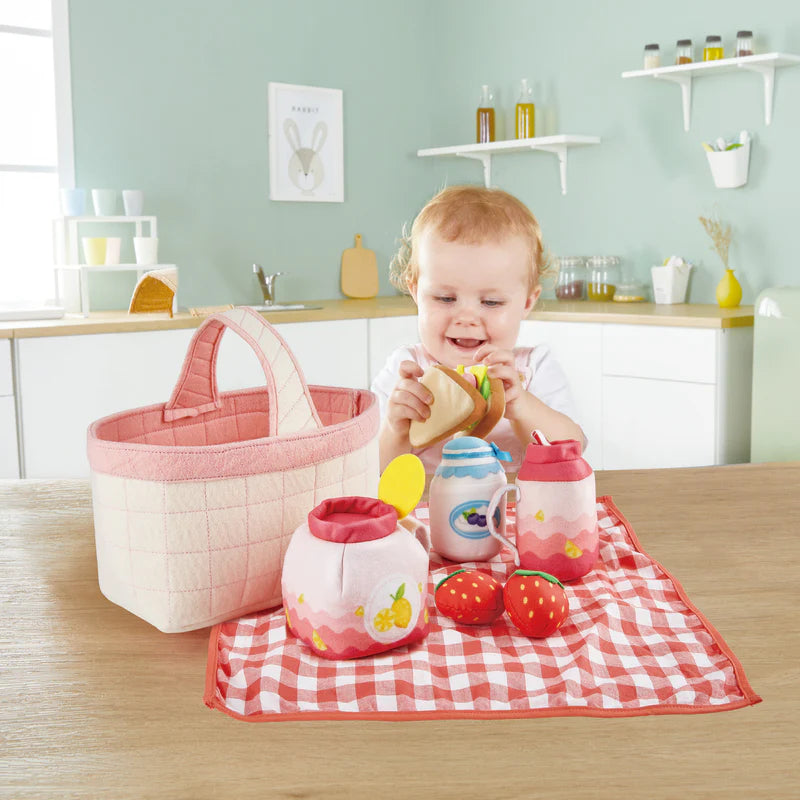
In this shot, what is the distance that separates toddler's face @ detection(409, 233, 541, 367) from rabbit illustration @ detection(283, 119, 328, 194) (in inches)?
112

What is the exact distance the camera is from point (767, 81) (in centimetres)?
335

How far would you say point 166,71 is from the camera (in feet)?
12.3

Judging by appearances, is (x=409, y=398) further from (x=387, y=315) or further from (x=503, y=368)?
(x=387, y=315)

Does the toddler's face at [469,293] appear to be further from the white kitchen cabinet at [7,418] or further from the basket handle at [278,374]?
the white kitchen cabinet at [7,418]

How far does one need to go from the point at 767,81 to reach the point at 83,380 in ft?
8.19

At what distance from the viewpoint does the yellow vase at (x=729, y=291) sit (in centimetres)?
343

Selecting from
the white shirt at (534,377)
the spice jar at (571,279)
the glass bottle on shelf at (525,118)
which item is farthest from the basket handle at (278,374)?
the glass bottle on shelf at (525,118)

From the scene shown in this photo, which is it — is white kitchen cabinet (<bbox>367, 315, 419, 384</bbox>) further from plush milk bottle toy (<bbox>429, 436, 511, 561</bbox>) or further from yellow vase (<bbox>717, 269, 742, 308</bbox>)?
plush milk bottle toy (<bbox>429, 436, 511, 561</bbox>)

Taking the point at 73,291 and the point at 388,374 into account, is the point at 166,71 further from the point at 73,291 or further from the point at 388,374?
the point at 388,374

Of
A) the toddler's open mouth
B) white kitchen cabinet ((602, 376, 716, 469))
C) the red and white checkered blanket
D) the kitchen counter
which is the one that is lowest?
white kitchen cabinet ((602, 376, 716, 469))

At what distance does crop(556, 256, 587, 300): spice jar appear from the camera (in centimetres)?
397

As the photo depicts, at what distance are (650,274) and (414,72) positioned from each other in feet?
4.98

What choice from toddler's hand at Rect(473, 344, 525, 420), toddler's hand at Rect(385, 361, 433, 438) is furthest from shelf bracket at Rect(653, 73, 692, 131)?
toddler's hand at Rect(385, 361, 433, 438)

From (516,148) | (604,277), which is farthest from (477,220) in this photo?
(516,148)
